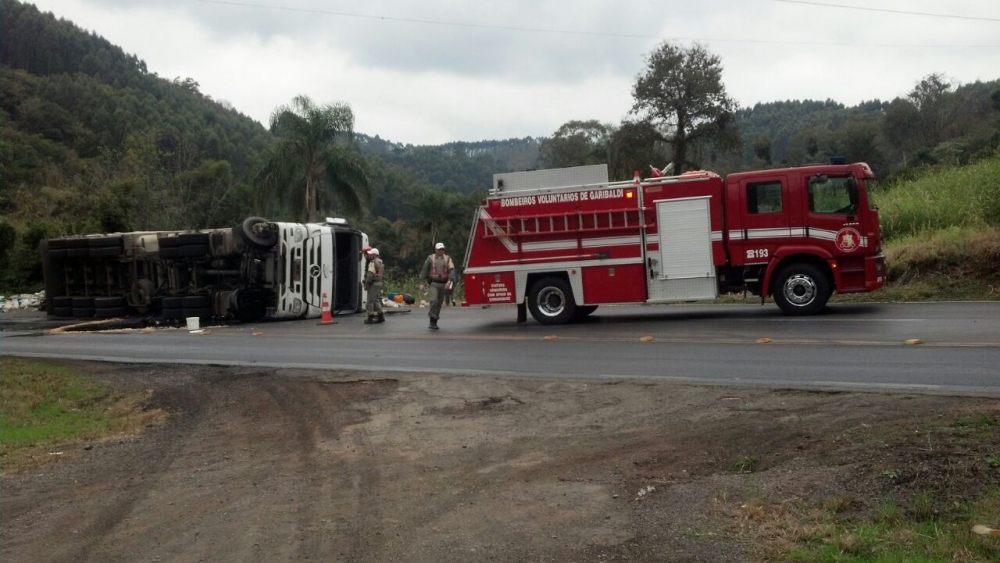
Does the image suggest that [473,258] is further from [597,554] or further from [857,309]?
[597,554]

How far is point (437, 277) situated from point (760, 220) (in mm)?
6466

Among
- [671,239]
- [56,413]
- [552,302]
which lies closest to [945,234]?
[671,239]

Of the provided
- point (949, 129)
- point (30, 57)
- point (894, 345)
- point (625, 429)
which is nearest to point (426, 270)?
point (894, 345)

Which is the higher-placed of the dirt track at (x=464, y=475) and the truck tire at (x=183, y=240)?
the truck tire at (x=183, y=240)

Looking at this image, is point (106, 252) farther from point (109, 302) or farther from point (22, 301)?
point (22, 301)

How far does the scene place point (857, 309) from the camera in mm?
17859

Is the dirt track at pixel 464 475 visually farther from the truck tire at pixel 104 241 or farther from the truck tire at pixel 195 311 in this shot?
the truck tire at pixel 104 241

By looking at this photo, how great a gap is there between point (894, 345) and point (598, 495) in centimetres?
748

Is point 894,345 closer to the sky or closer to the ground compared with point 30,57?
closer to the ground

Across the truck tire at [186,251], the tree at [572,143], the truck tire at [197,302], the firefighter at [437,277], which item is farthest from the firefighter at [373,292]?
A: the tree at [572,143]

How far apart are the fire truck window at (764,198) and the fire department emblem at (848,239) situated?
1.14 metres

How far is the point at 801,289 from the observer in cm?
1694

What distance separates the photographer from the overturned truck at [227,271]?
23391 millimetres

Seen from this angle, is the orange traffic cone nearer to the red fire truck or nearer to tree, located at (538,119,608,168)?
the red fire truck
